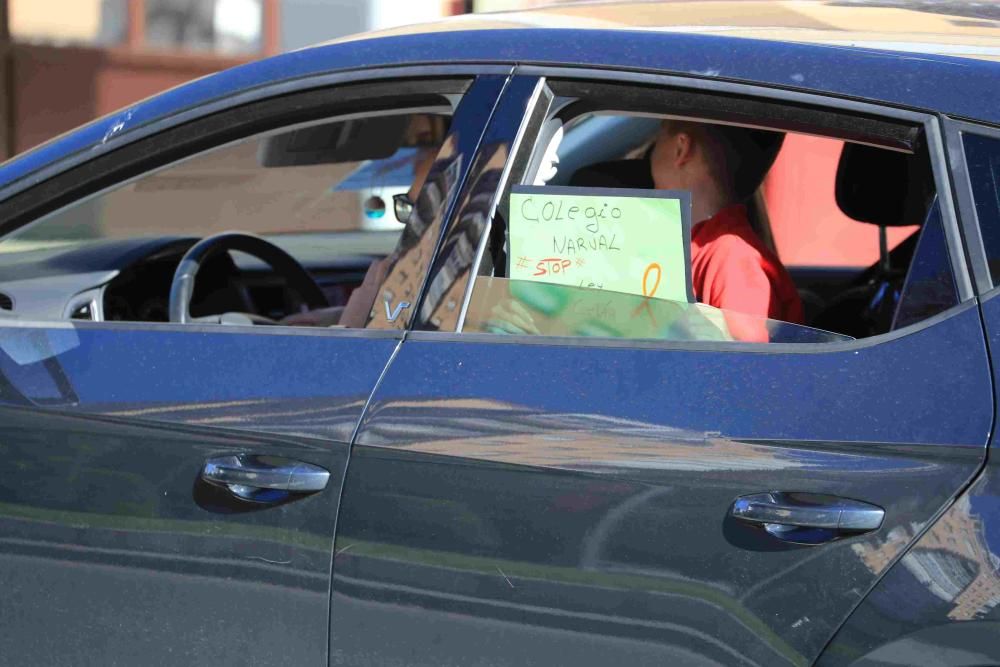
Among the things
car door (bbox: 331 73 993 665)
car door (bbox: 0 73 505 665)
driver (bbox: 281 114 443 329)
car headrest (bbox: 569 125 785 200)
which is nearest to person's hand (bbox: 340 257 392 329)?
driver (bbox: 281 114 443 329)

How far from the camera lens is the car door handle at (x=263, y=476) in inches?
71.9

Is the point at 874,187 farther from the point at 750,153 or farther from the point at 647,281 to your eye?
the point at 647,281

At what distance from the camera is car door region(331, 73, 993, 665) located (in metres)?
1.55

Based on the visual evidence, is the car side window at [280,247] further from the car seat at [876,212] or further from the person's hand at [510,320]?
the car seat at [876,212]

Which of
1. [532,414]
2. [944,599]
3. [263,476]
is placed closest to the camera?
[944,599]

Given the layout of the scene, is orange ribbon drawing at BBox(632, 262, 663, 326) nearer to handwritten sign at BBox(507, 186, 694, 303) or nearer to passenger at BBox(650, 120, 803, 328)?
handwritten sign at BBox(507, 186, 694, 303)

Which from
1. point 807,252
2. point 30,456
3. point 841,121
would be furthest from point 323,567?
point 807,252

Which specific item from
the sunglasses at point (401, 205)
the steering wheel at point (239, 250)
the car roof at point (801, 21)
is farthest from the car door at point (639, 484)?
the sunglasses at point (401, 205)

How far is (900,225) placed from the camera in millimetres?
3270

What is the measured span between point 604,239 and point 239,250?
1.50 metres

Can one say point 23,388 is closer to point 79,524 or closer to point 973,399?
point 79,524

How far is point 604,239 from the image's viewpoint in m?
1.89

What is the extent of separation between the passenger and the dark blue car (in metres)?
0.07

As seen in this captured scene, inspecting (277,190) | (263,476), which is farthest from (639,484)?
(277,190)
